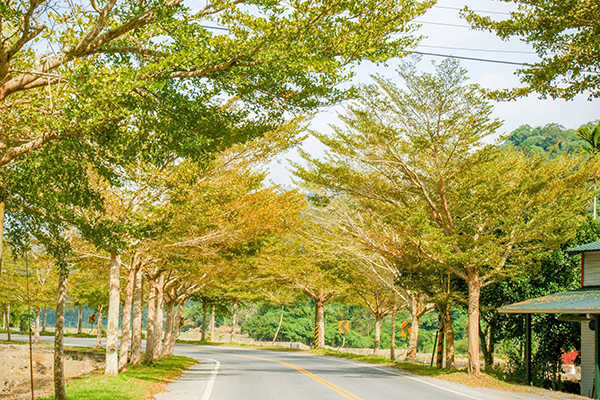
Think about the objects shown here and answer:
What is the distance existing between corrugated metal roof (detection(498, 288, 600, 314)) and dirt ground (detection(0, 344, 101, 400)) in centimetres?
Answer: 1547

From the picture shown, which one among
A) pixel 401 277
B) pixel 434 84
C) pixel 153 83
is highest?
pixel 434 84

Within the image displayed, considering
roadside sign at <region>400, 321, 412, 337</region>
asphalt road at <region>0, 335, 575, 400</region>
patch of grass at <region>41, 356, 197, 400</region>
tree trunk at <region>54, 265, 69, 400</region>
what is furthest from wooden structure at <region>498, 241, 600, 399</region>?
Answer: tree trunk at <region>54, 265, 69, 400</region>

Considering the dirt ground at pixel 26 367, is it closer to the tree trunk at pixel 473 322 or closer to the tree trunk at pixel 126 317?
the tree trunk at pixel 126 317

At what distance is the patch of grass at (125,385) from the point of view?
1141 cm

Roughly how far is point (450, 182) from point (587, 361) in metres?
8.00

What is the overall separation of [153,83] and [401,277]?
18943 millimetres

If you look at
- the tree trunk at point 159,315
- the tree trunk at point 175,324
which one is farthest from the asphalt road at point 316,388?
the tree trunk at point 175,324

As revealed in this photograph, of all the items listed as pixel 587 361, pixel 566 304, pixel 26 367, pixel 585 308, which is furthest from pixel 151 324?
pixel 587 361

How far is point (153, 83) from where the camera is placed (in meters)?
7.17

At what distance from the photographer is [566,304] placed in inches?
628

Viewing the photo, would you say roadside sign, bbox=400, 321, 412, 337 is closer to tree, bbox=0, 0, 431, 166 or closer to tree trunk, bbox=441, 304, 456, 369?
tree trunk, bbox=441, 304, 456, 369

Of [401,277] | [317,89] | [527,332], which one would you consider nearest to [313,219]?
[401,277]

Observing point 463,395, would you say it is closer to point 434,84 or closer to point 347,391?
point 347,391

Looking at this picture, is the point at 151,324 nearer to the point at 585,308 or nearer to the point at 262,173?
the point at 262,173
